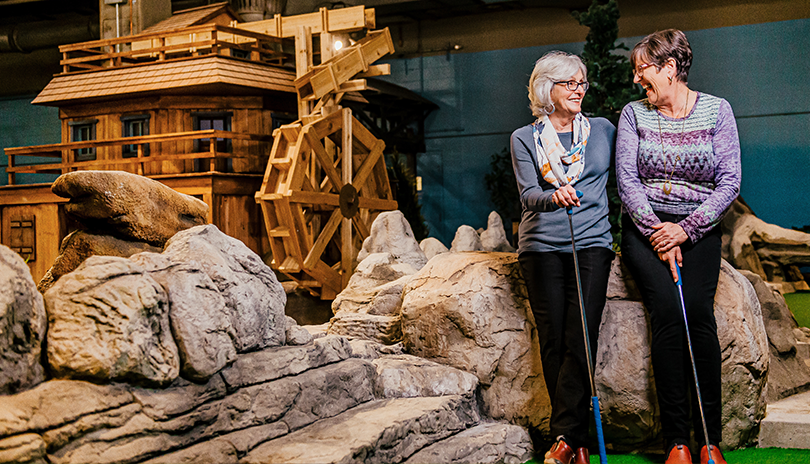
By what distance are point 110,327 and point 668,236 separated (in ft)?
8.48

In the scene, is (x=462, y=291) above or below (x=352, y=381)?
above

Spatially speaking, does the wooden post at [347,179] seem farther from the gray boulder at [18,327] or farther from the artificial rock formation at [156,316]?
the gray boulder at [18,327]

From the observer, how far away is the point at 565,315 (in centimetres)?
367

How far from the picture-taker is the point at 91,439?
2646 millimetres

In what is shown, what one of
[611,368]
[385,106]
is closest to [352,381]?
[611,368]

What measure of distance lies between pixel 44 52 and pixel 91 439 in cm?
1899

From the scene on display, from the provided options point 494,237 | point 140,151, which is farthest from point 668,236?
point 140,151

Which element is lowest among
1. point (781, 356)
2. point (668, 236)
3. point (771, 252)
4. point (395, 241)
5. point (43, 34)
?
point (781, 356)

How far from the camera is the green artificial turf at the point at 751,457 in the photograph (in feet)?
12.1

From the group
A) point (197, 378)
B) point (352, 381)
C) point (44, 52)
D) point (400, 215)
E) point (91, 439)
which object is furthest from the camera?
point (44, 52)

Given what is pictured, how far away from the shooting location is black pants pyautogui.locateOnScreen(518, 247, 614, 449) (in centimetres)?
353

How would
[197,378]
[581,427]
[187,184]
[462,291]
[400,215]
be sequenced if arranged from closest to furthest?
1. [197,378]
2. [581,427]
3. [462,291]
4. [400,215]
5. [187,184]

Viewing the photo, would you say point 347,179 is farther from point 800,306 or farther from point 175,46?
point 800,306

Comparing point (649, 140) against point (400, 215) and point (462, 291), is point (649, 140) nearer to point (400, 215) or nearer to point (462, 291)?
point (462, 291)
